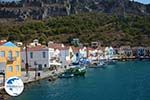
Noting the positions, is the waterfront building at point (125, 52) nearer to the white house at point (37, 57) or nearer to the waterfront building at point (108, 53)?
the waterfront building at point (108, 53)

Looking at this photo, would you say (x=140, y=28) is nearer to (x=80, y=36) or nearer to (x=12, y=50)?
(x=80, y=36)

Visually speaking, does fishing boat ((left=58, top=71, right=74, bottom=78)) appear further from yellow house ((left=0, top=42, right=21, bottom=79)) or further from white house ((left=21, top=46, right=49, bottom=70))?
yellow house ((left=0, top=42, right=21, bottom=79))

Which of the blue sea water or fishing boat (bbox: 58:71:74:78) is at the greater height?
fishing boat (bbox: 58:71:74:78)

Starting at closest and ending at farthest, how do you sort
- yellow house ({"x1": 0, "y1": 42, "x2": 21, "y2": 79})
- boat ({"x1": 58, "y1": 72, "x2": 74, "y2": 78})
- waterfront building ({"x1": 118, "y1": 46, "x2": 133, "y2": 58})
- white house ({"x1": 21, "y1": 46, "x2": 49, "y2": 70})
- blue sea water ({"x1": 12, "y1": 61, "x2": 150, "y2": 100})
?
blue sea water ({"x1": 12, "y1": 61, "x2": 150, "y2": 100}) → yellow house ({"x1": 0, "y1": 42, "x2": 21, "y2": 79}) → boat ({"x1": 58, "y1": 72, "x2": 74, "y2": 78}) → white house ({"x1": 21, "y1": 46, "x2": 49, "y2": 70}) → waterfront building ({"x1": 118, "y1": 46, "x2": 133, "y2": 58})

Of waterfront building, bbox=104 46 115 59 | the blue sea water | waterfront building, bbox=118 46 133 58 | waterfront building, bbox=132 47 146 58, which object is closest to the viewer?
the blue sea water

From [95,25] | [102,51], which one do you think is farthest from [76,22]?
[102,51]

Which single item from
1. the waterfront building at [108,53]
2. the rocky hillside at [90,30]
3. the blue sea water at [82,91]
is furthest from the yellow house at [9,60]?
the rocky hillside at [90,30]

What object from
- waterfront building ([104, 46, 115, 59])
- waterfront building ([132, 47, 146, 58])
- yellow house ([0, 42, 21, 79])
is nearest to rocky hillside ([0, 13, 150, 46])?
waterfront building ([132, 47, 146, 58])

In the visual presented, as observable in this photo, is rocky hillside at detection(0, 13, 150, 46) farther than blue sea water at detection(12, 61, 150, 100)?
Yes

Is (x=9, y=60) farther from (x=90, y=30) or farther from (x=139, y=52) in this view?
(x=90, y=30)
